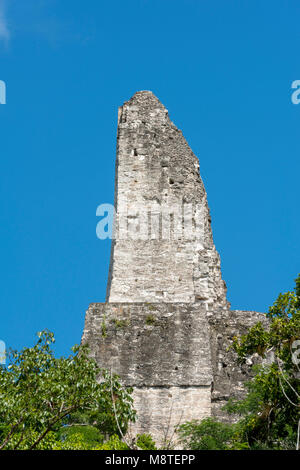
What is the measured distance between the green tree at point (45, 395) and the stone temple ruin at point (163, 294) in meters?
2.43

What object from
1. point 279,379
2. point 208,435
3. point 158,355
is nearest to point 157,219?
point 158,355

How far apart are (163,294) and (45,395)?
7.48 m

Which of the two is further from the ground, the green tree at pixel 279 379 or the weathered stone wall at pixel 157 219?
the weathered stone wall at pixel 157 219

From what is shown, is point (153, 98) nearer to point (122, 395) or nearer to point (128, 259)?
point (128, 259)

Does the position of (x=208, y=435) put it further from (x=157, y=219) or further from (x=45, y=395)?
(x=157, y=219)

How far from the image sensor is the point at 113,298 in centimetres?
2605

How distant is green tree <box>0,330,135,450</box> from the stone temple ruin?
2.43 meters

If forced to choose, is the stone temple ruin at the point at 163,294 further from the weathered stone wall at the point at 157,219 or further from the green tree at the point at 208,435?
the green tree at the point at 208,435

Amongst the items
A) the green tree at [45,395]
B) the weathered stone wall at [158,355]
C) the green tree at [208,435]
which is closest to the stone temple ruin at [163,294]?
the weathered stone wall at [158,355]

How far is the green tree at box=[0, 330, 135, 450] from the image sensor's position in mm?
18859

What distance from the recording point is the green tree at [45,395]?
18859 millimetres

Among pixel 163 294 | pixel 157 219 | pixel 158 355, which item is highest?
pixel 157 219

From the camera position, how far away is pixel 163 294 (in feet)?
85.8

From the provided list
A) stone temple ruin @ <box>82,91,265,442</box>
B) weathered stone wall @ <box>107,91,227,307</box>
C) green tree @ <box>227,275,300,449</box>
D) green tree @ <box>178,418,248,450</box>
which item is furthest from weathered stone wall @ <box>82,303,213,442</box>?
green tree @ <box>227,275,300,449</box>
